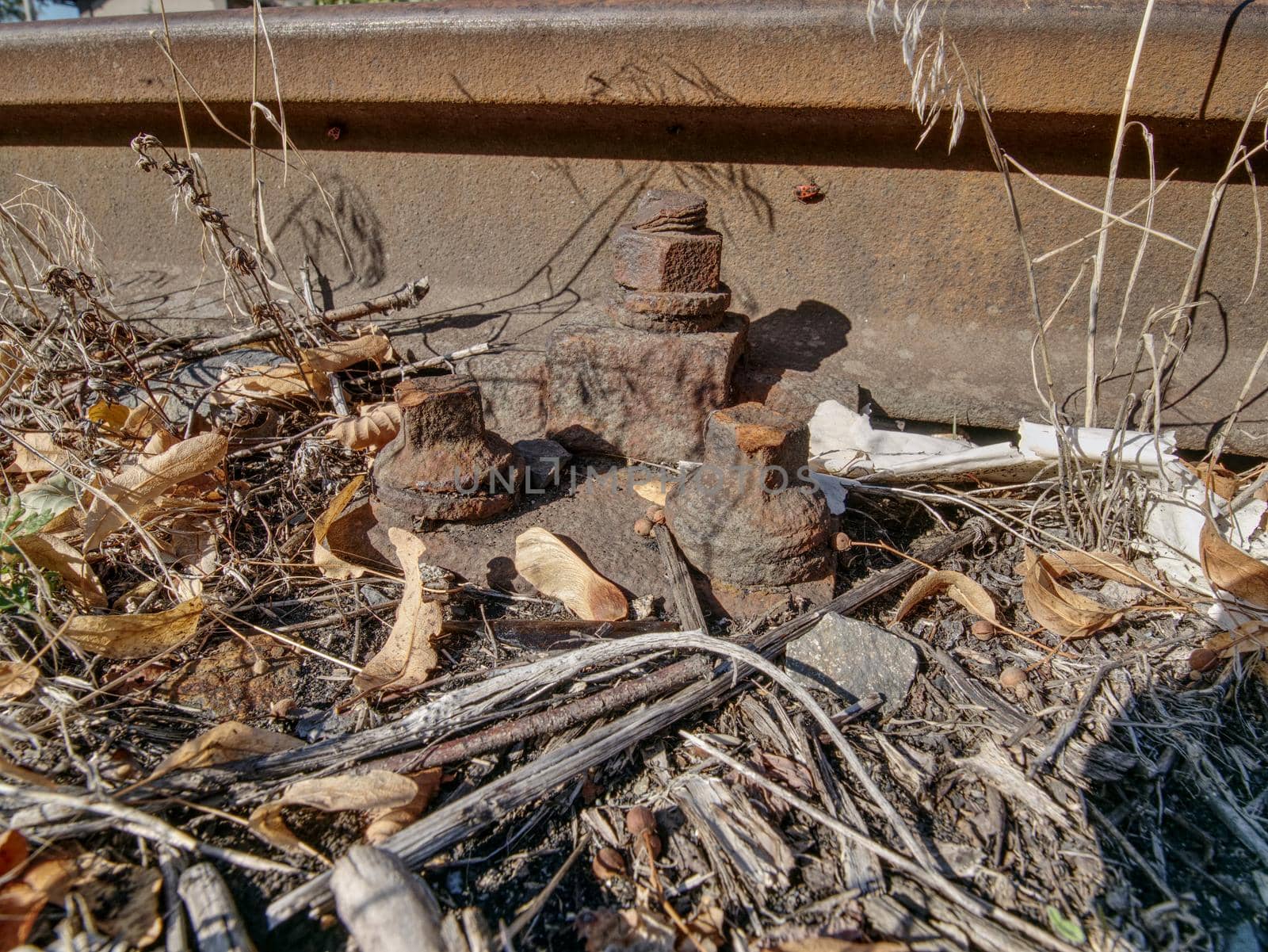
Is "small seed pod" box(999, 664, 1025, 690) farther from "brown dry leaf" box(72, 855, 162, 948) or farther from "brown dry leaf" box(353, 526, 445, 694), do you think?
"brown dry leaf" box(72, 855, 162, 948)

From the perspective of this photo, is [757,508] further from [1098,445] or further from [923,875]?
[1098,445]

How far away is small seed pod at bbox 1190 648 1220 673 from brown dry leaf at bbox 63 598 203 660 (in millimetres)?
2059

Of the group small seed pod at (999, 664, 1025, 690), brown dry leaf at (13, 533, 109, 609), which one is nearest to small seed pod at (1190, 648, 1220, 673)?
small seed pod at (999, 664, 1025, 690)

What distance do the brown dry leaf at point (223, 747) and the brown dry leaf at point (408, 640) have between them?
0.18 m

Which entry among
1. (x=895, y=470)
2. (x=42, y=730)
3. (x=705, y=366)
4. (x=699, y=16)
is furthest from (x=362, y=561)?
(x=699, y=16)

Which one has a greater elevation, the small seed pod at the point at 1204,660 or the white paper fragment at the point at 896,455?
the white paper fragment at the point at 896,455

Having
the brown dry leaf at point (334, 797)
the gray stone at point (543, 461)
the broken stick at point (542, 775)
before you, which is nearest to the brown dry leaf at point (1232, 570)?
the broken stick at point (542, 775)

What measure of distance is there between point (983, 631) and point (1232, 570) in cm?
56

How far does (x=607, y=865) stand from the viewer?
1.24 m

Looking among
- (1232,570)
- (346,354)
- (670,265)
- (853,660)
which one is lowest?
(853,660)

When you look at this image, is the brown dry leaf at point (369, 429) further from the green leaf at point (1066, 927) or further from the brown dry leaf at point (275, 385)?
→ the green leaf at point (1066, 927)

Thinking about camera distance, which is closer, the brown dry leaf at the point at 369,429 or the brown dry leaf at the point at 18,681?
the brown dry leaf at the point at 18,681

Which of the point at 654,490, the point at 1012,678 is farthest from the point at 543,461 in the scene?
the point at 1012,678

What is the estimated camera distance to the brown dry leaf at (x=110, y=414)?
2217 millimetres
